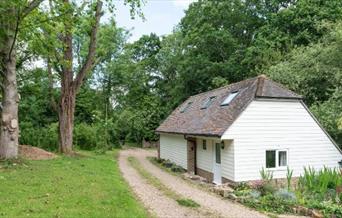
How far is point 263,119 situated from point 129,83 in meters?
35.5

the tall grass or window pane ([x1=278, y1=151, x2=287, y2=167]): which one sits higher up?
window pane ([x1=278, y1=151, x2=287, y2=167])

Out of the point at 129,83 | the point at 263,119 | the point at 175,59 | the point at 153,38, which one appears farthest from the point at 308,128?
the point at 153,38

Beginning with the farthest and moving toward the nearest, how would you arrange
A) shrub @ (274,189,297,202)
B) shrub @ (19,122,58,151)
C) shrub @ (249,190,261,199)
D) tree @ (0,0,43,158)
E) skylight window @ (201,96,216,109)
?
1. shrub @ (19,122,58,151)
2. skylight window @ (201,96,216,109)
3. tree @ (0,0,43,158)
4. shrub @ (249,190,261,199)
5. shrub @ (274,189,297,202)

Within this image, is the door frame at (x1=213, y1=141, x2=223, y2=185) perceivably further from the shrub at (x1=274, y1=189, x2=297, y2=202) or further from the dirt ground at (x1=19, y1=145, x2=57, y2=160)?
the dirt ground at (x1=19, y1=145, x2=57, y2=160)

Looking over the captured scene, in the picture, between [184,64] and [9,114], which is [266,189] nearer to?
[9,114]

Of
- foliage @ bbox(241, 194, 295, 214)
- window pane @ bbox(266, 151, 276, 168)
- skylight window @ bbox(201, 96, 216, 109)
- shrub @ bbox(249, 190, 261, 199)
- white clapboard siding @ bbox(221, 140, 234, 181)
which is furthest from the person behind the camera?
skylight window @ bbox(201, 96, 216, 109)

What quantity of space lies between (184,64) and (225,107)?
20632 mm

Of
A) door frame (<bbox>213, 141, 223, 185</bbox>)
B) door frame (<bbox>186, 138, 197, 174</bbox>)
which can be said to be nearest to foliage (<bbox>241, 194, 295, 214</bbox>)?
door frame (<bbox>213, 141, 223, 185</bbox>)

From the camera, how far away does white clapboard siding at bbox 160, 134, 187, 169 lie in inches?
862

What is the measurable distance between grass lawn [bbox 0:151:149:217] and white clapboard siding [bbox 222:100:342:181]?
6081 millimetres

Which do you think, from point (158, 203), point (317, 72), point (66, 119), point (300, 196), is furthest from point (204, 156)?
point (317, 72)

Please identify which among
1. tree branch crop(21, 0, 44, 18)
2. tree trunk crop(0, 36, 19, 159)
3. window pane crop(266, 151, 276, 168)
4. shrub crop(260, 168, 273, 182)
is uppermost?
tree branch crop(21, 0, 44, 18)

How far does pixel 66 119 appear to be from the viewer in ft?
70.6

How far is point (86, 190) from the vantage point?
10.8 m
